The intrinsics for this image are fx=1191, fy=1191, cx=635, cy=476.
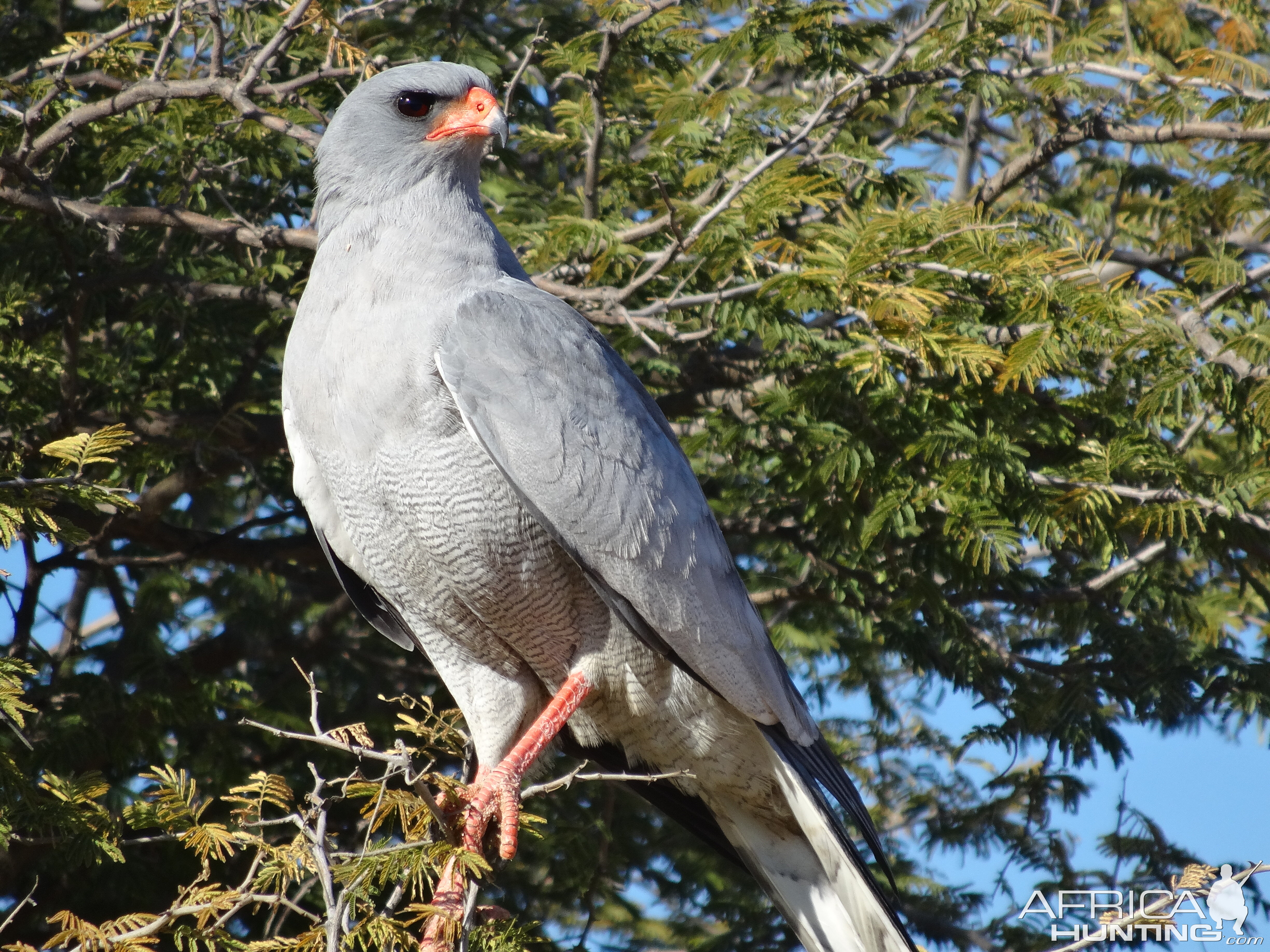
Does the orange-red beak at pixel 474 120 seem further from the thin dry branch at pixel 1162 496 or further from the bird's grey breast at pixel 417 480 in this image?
the thin dry branch at pixel 1162 496

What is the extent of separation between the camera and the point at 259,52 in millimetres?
4352

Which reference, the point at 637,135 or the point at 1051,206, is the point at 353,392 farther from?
the point at 1051,206

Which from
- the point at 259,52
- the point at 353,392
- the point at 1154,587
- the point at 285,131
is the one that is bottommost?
the point at 353,392

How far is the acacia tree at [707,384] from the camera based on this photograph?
4.16 m

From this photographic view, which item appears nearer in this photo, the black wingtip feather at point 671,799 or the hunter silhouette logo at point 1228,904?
the hunter silhouette logo at point 1228,904

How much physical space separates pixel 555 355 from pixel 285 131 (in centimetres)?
145

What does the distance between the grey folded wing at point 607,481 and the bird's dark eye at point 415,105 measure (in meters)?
0.64

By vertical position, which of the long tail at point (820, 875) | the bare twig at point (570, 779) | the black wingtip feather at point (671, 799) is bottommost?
the bare twig at point (570, 779)

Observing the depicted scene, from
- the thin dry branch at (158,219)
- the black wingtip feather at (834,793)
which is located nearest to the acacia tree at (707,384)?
the thin dry branch at (158,219)

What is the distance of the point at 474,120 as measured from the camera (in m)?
3.68

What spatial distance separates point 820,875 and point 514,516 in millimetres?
1555

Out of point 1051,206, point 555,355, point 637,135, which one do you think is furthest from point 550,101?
point 555,355

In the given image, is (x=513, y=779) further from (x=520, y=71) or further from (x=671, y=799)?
(x=520, y=71)

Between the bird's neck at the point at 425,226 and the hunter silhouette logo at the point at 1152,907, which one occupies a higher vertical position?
the bird's neck at the point at 425,226
